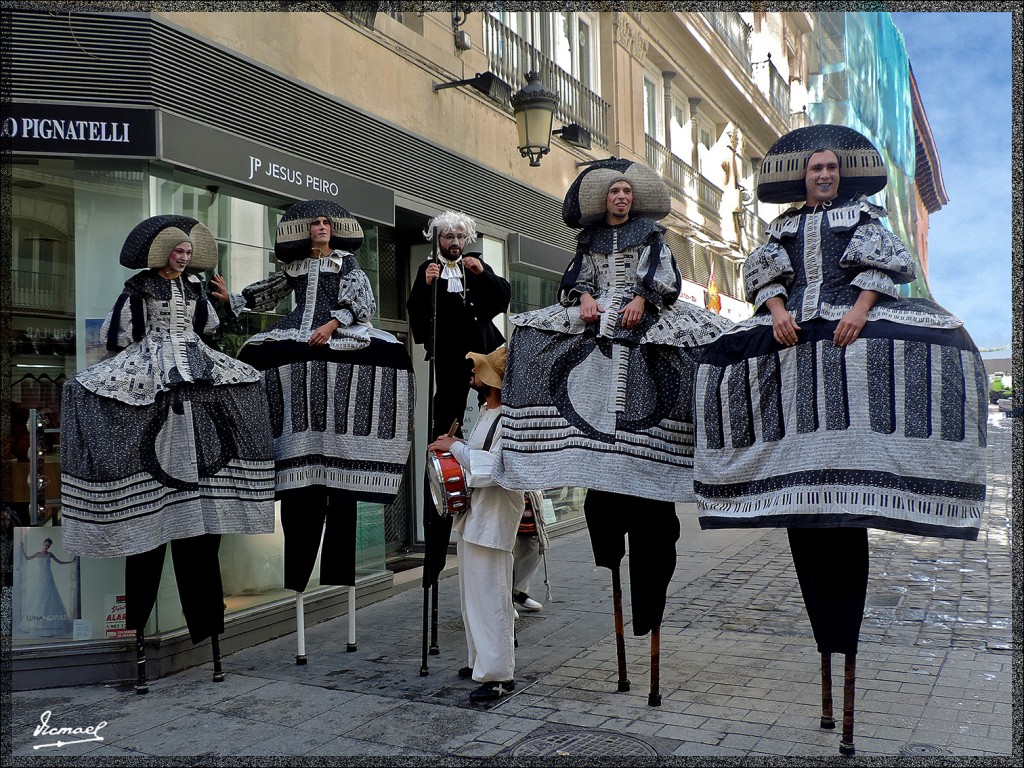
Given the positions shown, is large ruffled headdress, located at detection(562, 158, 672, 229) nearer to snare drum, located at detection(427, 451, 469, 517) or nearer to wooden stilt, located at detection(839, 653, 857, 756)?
snare drum, located at detection(427, 451, 469, 517)

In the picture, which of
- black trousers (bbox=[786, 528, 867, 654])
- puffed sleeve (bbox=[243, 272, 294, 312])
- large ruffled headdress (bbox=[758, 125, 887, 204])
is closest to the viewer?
black trousers (bbox=[786, 528, 867, 654])

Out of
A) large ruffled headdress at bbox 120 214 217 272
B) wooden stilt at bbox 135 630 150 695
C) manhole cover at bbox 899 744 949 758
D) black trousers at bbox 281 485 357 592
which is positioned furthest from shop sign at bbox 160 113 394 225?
manhole cover at bbox 899 744 949 758

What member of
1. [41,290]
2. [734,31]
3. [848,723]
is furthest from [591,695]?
[734,31]

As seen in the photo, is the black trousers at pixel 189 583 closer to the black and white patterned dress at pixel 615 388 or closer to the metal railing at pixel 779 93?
the black and white patterned dress at pixel 615 388

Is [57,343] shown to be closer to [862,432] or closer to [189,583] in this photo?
[189,583]

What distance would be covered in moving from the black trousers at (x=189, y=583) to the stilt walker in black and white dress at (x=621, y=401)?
1774 millimetres

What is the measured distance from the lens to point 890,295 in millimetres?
3775

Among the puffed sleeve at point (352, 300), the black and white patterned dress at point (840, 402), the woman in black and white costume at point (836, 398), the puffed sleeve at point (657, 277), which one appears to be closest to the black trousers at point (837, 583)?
the woman in black and white costume at point (836, 398)

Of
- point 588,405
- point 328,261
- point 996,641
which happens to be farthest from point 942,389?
point 328,261

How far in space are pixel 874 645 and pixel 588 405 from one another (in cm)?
231

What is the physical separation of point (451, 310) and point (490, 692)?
91.0 inches

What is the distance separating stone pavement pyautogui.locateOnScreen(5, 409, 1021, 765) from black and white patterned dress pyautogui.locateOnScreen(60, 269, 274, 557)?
854 millimetres

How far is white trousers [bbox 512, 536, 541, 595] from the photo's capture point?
6332 mm

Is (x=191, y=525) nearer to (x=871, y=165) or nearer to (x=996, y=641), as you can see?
(x=871, y=165)
